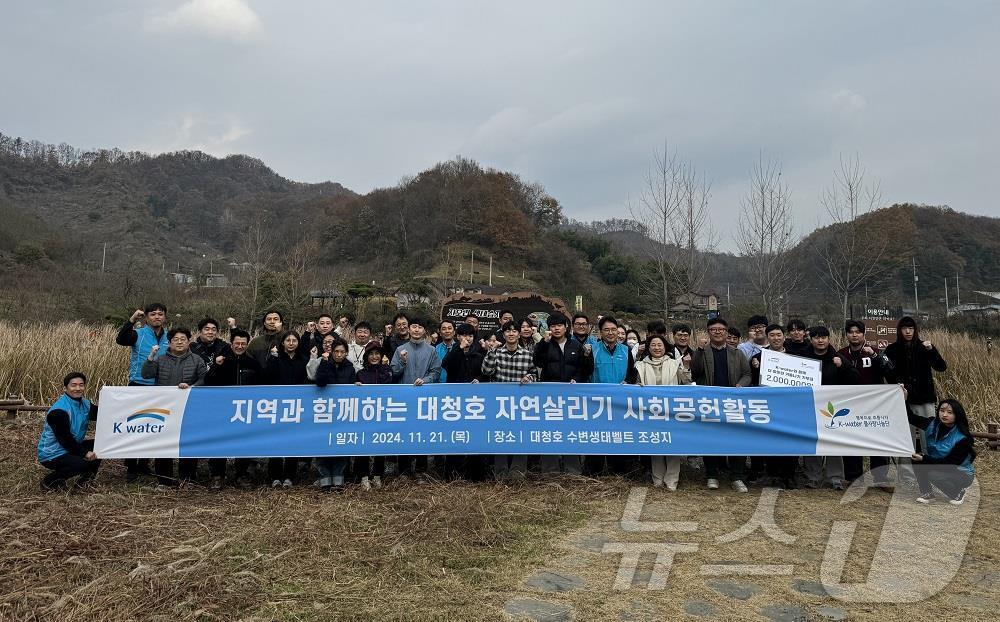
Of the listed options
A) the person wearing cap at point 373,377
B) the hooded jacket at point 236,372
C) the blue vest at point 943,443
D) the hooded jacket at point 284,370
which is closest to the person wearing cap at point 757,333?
the blue vest at point 943,443

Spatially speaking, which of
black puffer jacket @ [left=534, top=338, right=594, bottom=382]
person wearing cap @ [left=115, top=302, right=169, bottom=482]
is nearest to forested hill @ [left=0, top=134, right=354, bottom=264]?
person wearing cap @ [left=115, top=302, right=169, bottom=482]

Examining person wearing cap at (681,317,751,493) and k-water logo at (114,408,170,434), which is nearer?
k-water logo at (114,408,170,434)

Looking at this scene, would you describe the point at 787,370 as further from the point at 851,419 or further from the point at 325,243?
the point at 325,243

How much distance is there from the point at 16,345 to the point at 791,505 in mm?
11315

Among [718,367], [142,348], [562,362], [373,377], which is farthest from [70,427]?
[718,367]

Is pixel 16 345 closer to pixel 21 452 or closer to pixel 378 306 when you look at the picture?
pixel 21 452

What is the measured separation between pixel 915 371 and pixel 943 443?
0.81 m

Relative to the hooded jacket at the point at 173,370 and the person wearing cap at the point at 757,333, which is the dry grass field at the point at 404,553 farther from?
the person wearing cap at the point at 757,333

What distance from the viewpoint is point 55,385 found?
934cm

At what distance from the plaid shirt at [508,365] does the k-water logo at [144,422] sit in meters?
3.00

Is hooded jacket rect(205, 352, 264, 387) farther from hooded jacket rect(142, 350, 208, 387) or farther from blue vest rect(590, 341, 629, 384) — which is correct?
blue vest rect(590, 341, 629, 384)

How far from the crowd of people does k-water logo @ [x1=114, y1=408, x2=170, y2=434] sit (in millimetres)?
288

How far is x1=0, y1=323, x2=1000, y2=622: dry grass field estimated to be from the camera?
3152 millimetres

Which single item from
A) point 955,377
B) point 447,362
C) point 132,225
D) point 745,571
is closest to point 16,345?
point 447,362
